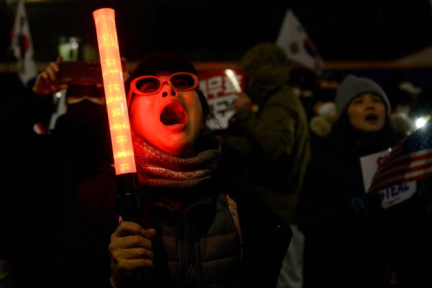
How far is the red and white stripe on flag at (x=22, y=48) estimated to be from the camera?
5.14m

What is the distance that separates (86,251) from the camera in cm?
189

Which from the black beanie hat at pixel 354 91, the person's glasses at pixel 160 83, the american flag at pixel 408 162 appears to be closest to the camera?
the person's glasses at pixel 160 83

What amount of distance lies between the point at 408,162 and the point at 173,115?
74.8 inches

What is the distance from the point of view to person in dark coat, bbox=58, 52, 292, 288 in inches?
75.0

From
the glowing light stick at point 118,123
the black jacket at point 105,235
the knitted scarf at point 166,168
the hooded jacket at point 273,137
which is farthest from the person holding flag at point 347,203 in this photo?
the glowing light stick at point 118,123

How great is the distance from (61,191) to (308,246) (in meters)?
1.84

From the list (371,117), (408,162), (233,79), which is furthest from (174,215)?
(233,79)

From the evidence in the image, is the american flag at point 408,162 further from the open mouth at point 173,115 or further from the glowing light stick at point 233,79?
the glowing light stick at point 233,79

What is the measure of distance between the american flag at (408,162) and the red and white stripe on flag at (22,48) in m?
3.77

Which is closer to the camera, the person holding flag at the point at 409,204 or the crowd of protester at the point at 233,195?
the crowd of protester at the point at 233,195

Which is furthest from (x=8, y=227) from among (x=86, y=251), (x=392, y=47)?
(x=392, y=47)

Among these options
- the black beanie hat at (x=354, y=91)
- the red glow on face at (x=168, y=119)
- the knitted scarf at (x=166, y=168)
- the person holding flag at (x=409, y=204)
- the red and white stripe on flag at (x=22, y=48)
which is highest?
the red and white stripe on flag at (x=22, y=48)

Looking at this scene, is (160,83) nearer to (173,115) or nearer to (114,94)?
(173,115)

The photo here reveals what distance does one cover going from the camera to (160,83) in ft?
6.61
